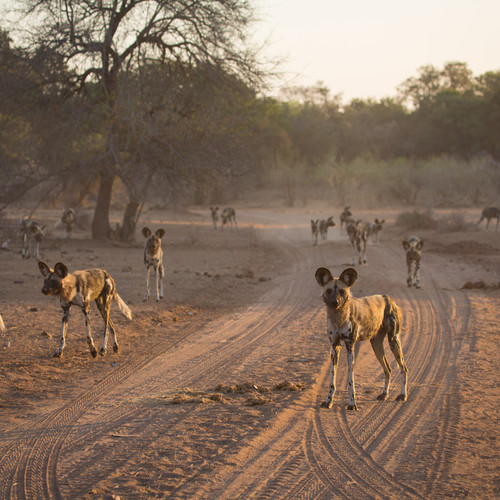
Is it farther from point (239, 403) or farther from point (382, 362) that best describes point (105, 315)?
point (382, 362)

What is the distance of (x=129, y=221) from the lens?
22281mm

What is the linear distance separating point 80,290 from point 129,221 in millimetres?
14444

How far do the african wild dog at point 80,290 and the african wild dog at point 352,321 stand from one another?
333 centimetres

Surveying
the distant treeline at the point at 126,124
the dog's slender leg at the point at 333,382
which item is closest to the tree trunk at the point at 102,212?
the distant treeline at the point at 126,124

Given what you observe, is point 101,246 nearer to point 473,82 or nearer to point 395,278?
point 395,278

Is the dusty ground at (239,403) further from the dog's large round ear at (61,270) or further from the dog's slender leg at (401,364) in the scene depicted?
the dog's large round ear at (61,270)

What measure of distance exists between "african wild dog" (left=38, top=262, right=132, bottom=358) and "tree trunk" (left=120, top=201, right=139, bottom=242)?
13.7m

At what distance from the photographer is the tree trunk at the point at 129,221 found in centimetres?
2222

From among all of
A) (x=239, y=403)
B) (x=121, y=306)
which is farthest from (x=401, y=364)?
(x=121, y=306)

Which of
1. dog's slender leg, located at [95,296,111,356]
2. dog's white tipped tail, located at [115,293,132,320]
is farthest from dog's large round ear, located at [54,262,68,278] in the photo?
dog's white tipped tail, located at [115,293,132,320]

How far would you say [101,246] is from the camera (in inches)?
850

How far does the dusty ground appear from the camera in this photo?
4672 mm

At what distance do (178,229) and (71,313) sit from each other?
62.7ft

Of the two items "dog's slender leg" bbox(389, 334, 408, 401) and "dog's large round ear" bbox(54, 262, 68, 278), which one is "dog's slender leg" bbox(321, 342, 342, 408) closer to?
"dog's slender leg" bbox(389, 334, 408, 401)
